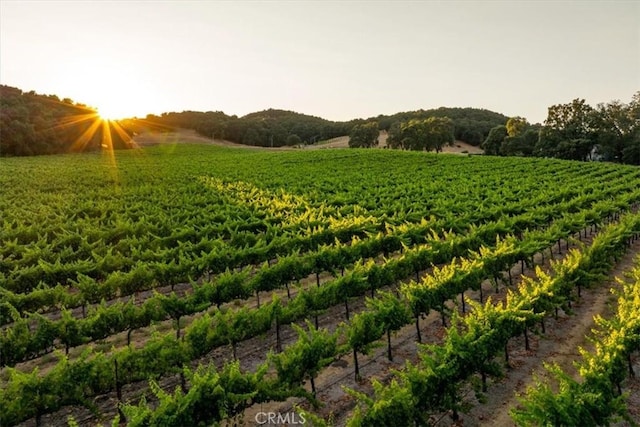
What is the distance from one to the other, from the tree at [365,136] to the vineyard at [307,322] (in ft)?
273

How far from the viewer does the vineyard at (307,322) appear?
900 cm

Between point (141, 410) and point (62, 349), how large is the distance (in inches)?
321

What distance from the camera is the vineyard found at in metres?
9.00

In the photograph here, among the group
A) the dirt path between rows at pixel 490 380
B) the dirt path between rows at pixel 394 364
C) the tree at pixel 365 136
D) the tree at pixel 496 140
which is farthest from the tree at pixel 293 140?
the dirt path between rows at pixel 490 380

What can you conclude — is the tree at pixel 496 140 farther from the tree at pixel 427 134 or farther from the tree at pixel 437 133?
the tree at pixel 437 133

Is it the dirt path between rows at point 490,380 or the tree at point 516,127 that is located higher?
the tree at point 516,127

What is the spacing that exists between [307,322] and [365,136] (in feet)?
354

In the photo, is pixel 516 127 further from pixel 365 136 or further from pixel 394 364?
pixel 394 364

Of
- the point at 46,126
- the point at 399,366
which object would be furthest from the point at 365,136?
the point at 399,366

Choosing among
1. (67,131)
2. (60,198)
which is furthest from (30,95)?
(60,198)

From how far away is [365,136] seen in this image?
116 metres

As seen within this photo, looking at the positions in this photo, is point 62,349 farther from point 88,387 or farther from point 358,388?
point 358,388

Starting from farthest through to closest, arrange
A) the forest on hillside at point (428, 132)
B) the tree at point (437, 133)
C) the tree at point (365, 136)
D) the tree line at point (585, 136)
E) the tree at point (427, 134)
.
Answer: the tree at point (365, 136) < the tree at point (427, 134) < the tree at point (437, 133) < the tree line at point (585, 136) < the forest on hillside at point (428, 132)

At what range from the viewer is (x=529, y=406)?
26.2 feet
